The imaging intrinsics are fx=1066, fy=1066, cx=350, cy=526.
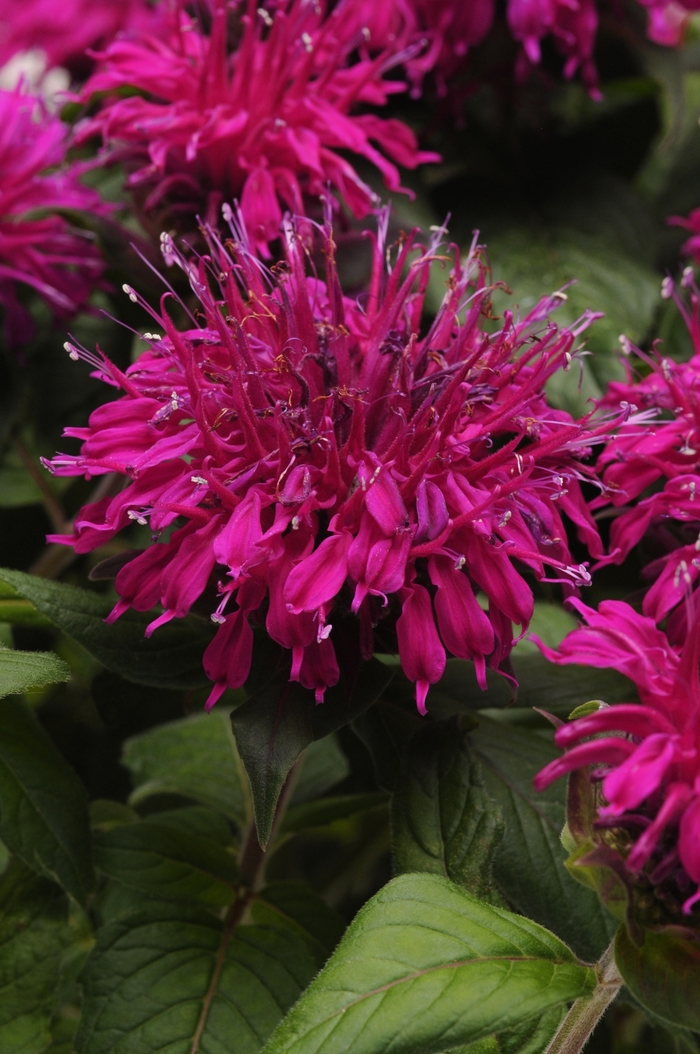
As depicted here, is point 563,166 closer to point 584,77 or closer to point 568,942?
point 584,77

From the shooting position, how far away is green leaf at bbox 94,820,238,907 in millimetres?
548

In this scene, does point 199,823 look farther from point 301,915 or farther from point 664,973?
point 664,973

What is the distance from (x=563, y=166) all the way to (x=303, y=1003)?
0.70m

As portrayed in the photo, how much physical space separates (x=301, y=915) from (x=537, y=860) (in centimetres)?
15

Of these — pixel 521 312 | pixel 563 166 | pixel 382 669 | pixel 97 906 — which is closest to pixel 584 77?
pixel 563 166

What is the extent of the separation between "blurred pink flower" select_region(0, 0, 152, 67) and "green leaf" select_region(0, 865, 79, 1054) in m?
0.77

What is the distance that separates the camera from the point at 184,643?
19.8 inches

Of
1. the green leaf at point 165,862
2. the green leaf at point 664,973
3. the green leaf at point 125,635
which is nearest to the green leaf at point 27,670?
the green leaf at point 125,635

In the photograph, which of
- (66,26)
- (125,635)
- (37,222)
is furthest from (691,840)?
(66,26)

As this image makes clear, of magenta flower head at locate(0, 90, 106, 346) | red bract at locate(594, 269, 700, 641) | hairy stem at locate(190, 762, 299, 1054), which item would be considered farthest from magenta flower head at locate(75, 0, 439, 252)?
hairy stem at locate(190, 762, 299, 1054)

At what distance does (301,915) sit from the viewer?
1.88 ft

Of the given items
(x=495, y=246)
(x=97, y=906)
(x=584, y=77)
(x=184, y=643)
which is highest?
(x=584, y=77)

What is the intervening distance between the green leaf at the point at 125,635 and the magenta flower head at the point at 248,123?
0.72 feet

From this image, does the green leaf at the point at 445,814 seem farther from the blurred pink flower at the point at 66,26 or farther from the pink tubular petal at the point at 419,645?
the blurred pink flower at the point at 66,26
